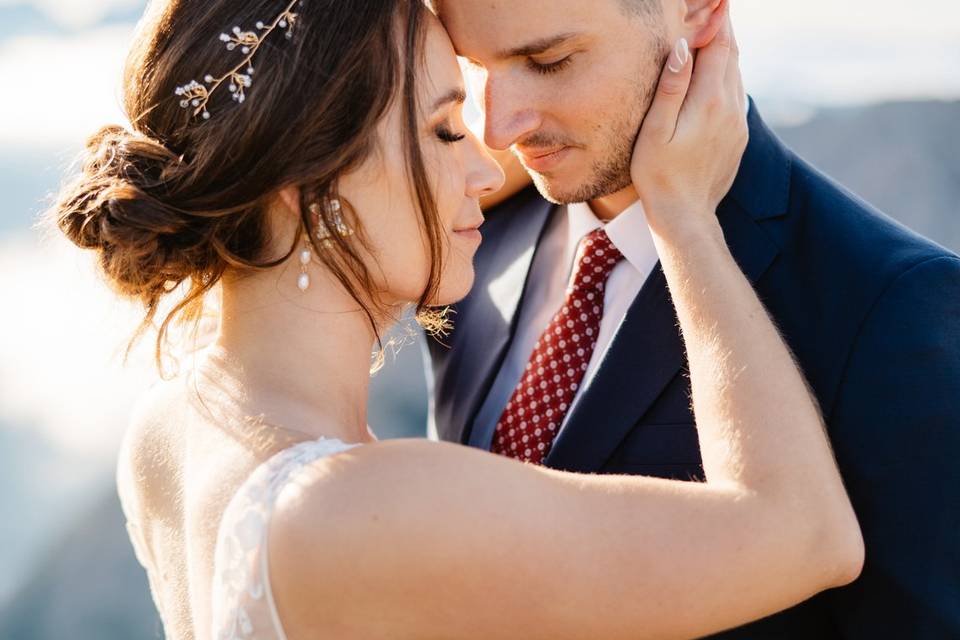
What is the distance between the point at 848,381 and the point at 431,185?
79 centimetres

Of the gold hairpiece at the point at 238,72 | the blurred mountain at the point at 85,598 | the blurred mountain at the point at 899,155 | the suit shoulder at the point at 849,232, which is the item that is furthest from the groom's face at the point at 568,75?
the blurred mountain at the point at 85,598

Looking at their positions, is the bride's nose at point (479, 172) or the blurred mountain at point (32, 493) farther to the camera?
the blurred mountain at point (32, 493)

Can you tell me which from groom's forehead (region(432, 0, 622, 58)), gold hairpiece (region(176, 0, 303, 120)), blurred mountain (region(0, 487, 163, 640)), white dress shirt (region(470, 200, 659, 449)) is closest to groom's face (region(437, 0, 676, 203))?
groom's forehead (region(432, 0, 622, 58))

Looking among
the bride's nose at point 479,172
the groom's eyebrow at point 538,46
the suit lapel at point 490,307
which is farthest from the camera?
the suit lapel at point 490,307

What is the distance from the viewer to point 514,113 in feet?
7.22

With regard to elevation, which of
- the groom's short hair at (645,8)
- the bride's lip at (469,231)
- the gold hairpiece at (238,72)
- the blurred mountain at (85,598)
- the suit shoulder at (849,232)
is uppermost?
the gold hairpiece at (238,72)

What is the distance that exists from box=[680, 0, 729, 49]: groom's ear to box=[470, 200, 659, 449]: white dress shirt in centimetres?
36

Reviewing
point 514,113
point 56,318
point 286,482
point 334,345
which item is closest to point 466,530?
point 286,482

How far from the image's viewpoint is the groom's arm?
5.51ft

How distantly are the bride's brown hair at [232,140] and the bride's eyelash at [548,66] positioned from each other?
498mm

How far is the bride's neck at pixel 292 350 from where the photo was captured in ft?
5.44

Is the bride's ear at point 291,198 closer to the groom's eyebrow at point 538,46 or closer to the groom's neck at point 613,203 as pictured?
the groom's eyebrow at point 538,46

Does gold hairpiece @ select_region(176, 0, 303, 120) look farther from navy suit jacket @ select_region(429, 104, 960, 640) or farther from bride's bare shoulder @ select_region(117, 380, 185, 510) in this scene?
navy suit jacket @ select_region(429, 104, 960, 640)

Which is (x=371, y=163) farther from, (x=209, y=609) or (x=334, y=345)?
(x=209, y=609)
